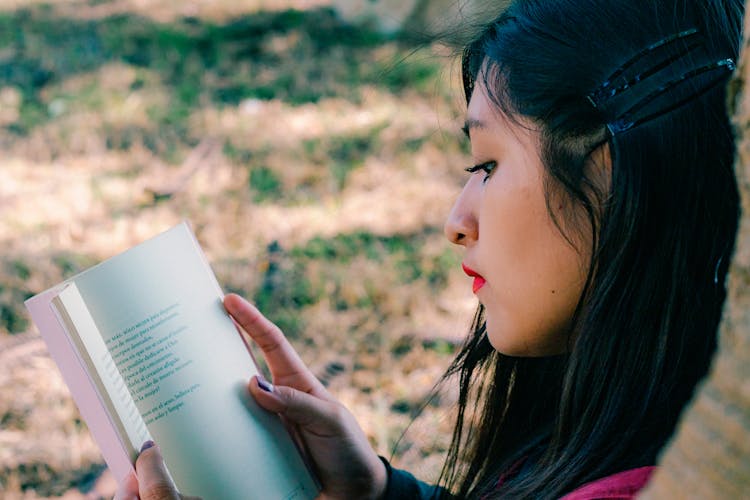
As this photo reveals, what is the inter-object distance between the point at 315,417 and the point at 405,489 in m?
0.22

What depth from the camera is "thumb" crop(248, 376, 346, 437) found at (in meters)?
1.13

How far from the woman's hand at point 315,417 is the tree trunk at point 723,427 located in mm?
824

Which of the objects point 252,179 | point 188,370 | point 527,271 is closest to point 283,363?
point 188,370

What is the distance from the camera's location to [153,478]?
0.93 metres

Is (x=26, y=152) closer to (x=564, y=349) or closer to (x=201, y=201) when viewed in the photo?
(x=201, y=201)

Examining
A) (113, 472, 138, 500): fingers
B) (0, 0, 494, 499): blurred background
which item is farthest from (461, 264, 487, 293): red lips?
(0, 0, 494, 499): blurred background

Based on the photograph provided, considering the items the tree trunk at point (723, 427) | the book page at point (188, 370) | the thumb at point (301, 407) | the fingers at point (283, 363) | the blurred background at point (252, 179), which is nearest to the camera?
the tree trunk at point (723, 427)

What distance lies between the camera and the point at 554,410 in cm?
122

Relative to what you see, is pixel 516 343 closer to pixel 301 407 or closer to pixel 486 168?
pixel 486 168

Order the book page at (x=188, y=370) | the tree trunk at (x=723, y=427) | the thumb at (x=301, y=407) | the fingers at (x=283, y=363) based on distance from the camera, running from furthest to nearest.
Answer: the fingers at (x=283, y=363), the thumb at (x=301, y=407), the book page at (x=188, y=370), the tree trunk at (x=723, y=427)

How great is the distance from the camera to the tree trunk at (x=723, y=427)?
1.07 feet

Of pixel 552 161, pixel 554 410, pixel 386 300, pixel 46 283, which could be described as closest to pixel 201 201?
pixel 46 283

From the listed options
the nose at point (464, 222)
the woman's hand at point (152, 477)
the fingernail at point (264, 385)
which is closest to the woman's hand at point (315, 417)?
the fingernail at point (264, 385)

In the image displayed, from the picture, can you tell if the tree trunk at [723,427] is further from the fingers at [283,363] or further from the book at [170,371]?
the fingers at [283,363]
